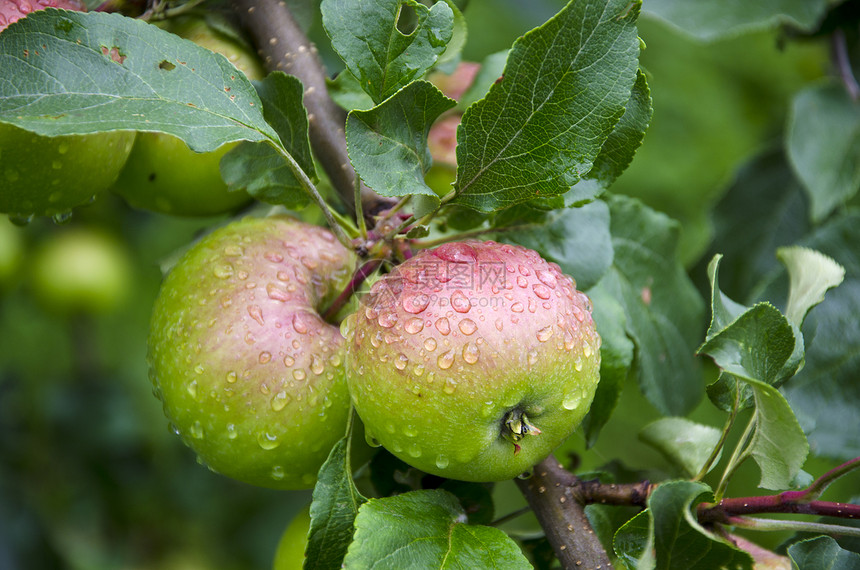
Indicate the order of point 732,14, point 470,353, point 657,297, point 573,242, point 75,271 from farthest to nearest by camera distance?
point 75,271, point 732,14, point 657,297, point 573,242, point 470,353

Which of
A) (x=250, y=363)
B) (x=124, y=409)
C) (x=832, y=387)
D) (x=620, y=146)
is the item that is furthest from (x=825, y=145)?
(x=124, y=409)

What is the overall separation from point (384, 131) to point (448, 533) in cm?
26

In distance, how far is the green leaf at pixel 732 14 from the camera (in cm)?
90

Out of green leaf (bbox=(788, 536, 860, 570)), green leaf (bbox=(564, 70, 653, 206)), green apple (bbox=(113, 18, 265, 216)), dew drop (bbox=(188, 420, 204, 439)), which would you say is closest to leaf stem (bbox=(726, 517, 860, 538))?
green leaf (bbox=(788, 536, 860, 570))

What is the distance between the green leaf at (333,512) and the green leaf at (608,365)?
209mm

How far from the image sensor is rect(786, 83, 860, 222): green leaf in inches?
36.9

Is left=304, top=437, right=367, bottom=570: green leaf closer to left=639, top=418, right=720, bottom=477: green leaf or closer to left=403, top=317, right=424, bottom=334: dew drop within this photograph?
left=403, top=317, right=424, bottom=334: dew drop

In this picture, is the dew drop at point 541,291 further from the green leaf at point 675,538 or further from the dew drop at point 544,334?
the green leaf at point 675,538

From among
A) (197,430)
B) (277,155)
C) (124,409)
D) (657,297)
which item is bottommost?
(124,409)

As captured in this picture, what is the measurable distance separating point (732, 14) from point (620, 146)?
538 millimetres

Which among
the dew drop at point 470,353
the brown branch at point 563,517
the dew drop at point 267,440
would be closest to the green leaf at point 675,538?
the brown branch at point 563,517

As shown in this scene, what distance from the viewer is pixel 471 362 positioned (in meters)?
0.43

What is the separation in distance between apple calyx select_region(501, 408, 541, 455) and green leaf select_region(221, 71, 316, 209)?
214 millimetres

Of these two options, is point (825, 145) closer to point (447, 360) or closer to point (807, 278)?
point (807, 278)
